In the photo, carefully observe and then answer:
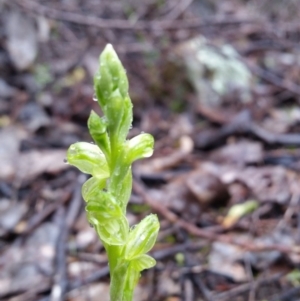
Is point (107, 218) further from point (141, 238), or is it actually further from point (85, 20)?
point (85, 20)

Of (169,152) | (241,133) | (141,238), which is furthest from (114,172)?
(241,133)

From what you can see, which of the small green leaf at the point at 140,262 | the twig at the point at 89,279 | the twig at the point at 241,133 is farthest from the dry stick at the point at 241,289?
the twig at the point at 241,133

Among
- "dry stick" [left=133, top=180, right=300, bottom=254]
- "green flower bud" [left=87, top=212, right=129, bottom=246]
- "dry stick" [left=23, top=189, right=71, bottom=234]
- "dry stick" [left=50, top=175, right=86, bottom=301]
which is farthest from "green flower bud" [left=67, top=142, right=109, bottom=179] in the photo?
"dry stick" [left=23, top=189, right=71, bottom=234]

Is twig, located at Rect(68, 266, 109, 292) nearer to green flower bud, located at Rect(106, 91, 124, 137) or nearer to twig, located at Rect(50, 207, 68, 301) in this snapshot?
twig, located at Rect(50, 207, 68, 301)

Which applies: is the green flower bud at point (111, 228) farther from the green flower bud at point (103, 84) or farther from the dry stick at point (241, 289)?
the dry stick at point (241, 289)

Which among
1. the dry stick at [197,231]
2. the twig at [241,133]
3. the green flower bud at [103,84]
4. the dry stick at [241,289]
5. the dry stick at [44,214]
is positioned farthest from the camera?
the twig at [241,133]

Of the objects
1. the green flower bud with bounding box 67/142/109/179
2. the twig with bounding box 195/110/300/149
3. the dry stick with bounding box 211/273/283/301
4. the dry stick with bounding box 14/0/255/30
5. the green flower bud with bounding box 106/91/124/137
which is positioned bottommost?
the dry stick with bounding box 211/273/283/301

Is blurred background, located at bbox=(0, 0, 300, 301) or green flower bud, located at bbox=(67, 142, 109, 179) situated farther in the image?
blurred background, located at bbox=(0, 0, 300, 301)
